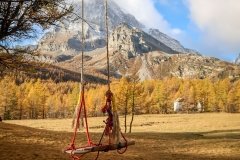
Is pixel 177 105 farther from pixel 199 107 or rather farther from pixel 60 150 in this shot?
pixel 60 150

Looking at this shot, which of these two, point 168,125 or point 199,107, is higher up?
point 199,107

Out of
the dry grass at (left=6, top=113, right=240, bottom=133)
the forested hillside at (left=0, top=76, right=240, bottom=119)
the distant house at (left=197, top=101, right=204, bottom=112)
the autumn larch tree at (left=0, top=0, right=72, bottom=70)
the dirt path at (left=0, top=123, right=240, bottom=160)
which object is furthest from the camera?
the distant house at (left=197, top=101, right=204, bottom=112)

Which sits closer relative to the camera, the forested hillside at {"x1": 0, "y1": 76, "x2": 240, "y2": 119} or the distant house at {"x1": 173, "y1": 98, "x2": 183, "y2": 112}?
the forested hillside at {"x1": 0, "y1": 76, "x2": 240, "y2": 119}

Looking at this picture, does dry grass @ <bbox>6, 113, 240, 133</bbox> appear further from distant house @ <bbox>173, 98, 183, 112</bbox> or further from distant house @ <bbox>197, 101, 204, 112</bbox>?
distant house @ <bbox>173, 98, 183, 112</bbox>

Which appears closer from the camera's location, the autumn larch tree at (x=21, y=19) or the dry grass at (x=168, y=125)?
the autumn larch tree at (x=21, y=19)

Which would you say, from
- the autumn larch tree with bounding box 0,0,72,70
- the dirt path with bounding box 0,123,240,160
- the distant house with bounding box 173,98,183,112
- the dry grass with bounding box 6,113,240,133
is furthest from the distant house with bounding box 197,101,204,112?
the autumn larch tree with bounding box 0,0,72,70

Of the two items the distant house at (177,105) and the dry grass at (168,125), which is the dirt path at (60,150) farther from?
the distant house at (177,105)

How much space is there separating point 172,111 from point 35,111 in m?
60.2

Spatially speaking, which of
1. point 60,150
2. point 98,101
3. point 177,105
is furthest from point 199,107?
point 60,150

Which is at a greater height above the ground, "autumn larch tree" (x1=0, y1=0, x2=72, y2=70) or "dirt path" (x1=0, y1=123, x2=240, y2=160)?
"autumn larch tree" (x1=0, y1=0, x2=72, y2=70)

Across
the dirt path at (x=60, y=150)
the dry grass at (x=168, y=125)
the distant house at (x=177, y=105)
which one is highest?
the distant house at (x=177, y=105)

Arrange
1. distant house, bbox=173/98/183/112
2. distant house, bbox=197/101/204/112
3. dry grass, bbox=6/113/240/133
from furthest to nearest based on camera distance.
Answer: distant house, bbox=173/98/183/112 → distant house, bbox=197/101/204/112 → dry grass, bbox=6/113/240/133

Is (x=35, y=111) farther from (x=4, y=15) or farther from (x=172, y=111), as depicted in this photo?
(x=4, y=15)

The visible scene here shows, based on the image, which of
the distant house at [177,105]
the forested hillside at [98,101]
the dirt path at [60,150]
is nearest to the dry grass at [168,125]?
the forested hillside at [98,101]
